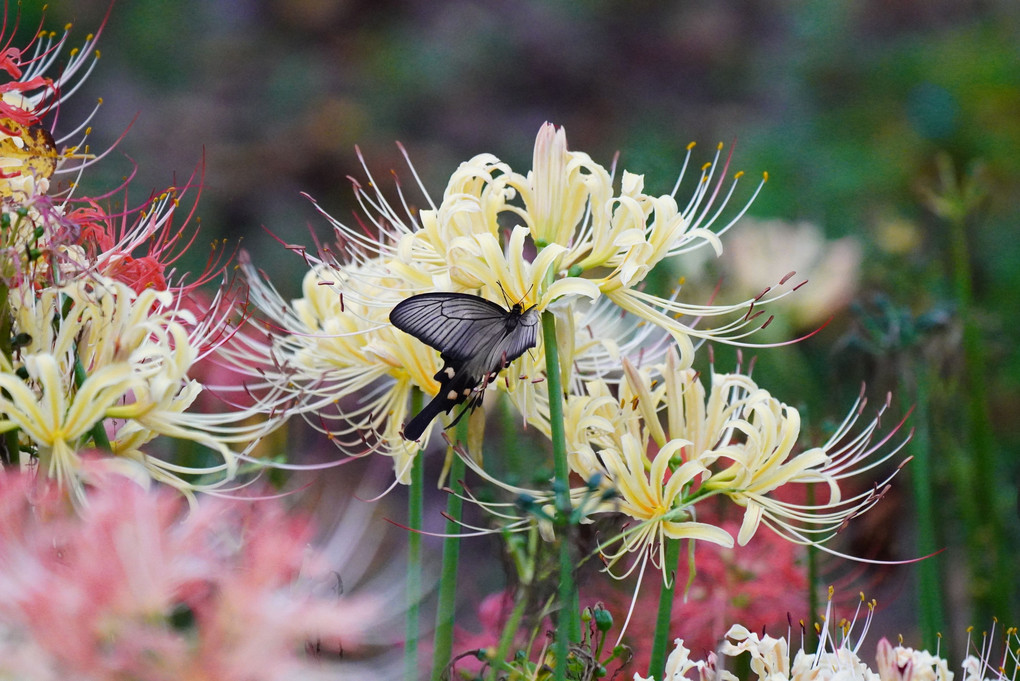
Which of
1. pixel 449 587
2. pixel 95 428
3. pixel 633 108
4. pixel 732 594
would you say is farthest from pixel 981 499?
pixel 633 108

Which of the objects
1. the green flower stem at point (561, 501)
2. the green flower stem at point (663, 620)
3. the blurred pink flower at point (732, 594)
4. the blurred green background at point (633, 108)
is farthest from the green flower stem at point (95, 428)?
the blurred green background at point (633, 108)

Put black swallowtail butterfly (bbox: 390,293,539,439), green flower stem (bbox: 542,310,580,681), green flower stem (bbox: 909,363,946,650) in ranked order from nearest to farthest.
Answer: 1. green flower stem (bbox: 542,310,580,681)
2. black swallowtail butterfly (bbox: 390,293,539,439)
3. green flower stem (bbox: 909,363,946,650)

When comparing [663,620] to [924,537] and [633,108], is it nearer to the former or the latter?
[924,537]

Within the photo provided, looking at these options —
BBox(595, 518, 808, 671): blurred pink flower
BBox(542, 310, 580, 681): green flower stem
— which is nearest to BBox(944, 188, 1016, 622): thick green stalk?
BBox(595, 518, 808, 671): blurred pink flower

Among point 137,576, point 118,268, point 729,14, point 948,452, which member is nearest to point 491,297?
point 118,268

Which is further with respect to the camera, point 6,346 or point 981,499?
point 981,499

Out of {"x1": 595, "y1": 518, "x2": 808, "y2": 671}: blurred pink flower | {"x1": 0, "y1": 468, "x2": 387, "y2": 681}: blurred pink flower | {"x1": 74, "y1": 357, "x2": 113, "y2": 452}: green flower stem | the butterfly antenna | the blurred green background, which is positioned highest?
the blurred green background

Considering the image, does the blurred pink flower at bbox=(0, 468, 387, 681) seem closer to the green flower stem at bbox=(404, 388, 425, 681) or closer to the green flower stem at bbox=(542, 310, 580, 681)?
the green flower stem at bbox=(542, 310, 580, 681)

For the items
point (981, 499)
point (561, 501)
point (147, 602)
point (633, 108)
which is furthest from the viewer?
point (633, 108)
